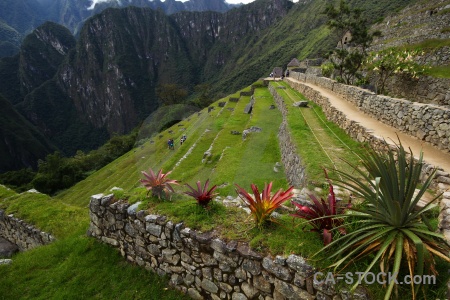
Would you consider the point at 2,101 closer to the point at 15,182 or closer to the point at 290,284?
the point at 15,182

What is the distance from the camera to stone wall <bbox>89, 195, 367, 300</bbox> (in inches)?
144

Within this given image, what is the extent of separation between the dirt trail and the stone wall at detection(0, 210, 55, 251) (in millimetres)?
10750

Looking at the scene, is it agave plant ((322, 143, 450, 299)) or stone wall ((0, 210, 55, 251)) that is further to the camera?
stone wall ((0, 210, 55, 251))

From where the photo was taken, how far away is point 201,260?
4641 millimetres

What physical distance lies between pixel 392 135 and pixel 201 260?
32.8ft

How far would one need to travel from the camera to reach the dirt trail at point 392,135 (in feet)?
25.8

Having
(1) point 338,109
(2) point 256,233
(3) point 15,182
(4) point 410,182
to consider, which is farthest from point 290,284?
(3) point 15,182

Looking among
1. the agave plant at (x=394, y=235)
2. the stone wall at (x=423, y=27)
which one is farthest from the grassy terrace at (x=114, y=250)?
the stone wall at (x=423, y=27)

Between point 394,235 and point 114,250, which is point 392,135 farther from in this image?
point 114,250

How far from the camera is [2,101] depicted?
14500cm

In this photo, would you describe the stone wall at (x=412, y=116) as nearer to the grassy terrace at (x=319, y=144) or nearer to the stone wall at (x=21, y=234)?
the grassy terrace at (x=319, y=144)

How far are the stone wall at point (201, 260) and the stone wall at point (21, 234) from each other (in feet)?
11.9

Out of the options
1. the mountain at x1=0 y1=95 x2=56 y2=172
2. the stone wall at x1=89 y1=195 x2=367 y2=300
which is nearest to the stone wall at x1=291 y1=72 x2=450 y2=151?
the stone wall at x1=89 y1=195 x2=367 y2=300

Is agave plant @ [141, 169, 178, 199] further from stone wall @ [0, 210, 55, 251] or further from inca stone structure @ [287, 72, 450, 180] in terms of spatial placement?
inca stone structure @ [287, 72, 450, 180]
